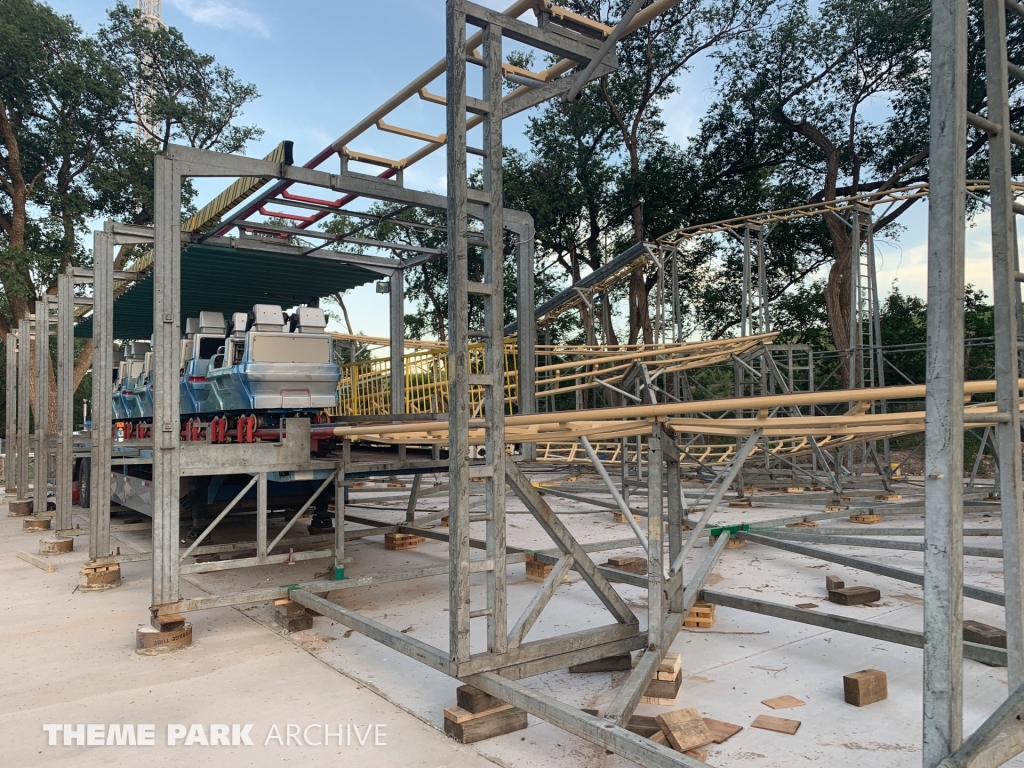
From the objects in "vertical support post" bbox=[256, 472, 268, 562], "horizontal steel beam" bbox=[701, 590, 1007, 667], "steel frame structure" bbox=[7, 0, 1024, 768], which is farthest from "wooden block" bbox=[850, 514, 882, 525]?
"vertical support post" bbox=[256, 472, 268, 562]

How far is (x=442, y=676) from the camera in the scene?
5.38 meters

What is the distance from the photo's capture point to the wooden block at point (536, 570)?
8227 millimetres

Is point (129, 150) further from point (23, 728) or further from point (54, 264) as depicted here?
point (23, 728)

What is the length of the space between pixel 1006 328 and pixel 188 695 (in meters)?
5.23

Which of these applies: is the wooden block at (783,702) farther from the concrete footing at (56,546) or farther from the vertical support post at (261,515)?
the concrete footing at (56,546)

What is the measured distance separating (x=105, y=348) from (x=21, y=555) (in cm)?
433

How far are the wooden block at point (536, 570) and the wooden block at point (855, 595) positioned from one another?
287cm

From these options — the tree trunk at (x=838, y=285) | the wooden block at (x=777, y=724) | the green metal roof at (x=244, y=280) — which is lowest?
the wooden block at (x=777, y=724)

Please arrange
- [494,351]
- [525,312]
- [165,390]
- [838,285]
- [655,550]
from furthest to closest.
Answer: [838,285] < [525,312] < [165,390] < [655,550] < [494,351]

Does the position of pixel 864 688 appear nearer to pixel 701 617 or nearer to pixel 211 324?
pixel 701 617

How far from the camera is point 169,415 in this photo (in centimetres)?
640

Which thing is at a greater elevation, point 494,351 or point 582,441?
point 494,351

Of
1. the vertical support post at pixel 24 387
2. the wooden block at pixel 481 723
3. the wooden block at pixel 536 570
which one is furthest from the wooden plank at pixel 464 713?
the vertical support post at pixel 24 387

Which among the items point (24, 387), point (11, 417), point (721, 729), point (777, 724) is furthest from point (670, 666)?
point (11, 417)
